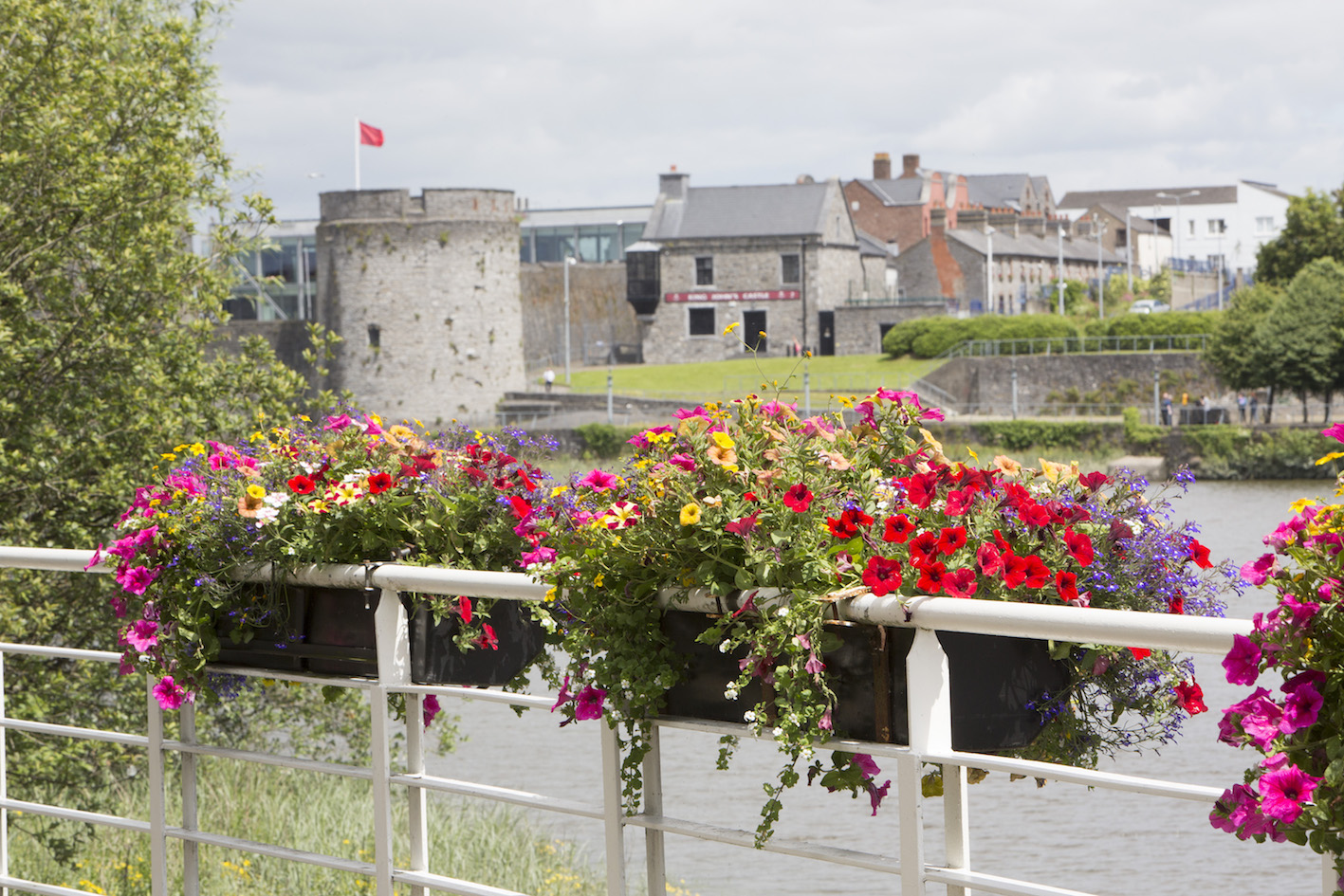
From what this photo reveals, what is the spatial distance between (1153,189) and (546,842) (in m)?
99.7

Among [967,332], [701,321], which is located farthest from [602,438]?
[701,321]

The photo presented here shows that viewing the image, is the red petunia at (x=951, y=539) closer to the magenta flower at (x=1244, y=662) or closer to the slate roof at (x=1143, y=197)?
the magenta flower at (x=1244, y=662)

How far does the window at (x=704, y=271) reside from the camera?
5459 cm

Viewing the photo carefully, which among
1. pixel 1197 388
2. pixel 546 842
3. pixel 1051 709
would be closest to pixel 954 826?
pixel 1051 709

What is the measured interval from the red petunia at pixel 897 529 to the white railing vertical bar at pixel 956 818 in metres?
0.29

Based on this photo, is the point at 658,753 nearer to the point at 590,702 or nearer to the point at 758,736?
the point at 590,702

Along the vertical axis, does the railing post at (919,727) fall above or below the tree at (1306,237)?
below

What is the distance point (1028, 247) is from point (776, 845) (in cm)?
6501

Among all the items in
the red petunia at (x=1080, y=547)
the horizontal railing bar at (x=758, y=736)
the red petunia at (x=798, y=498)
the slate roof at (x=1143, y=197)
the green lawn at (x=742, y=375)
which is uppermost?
the slate roof at (x=1143, y=197)

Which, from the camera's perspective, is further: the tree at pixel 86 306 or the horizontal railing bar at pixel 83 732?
the tree at pixel 86 306

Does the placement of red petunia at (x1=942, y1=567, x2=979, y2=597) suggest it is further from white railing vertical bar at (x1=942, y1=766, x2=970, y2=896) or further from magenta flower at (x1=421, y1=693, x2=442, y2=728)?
magenta flower at (x1=421, y1=693, x2=442, y2=728)

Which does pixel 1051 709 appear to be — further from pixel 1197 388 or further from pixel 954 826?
pixel 1197 388

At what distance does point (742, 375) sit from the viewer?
47.4 m

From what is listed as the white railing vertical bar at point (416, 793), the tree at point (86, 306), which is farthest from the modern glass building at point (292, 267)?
the white railing vertical bar at point (416, 793)
